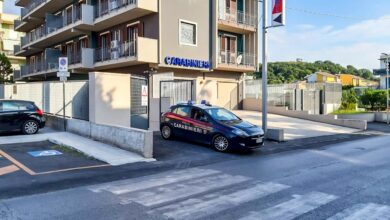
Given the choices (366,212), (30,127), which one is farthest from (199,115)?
(366,212)

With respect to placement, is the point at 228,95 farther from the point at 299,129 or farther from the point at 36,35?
the point at 36,35

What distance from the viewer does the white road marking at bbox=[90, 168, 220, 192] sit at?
7.18 metres

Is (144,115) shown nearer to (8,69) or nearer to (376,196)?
(376,196)

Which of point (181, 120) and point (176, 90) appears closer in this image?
point (181, 120)

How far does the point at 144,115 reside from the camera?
55.1 ft

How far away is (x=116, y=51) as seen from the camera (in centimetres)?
2466

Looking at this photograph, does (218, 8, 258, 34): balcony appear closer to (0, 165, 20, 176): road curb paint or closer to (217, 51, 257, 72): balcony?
(217, 51, 257, 72): balcony

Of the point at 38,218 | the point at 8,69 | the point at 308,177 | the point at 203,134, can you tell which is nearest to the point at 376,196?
the point at 308,177

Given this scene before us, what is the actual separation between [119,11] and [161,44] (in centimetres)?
375

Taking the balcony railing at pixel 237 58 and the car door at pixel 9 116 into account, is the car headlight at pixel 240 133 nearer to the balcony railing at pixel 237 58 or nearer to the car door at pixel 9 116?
the car door at pixel 9 116

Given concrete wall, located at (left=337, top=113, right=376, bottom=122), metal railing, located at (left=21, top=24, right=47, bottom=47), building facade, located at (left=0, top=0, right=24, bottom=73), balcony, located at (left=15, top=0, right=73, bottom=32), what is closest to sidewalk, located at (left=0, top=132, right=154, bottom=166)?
concrete wall, located at (left=337, top=113, right=376, bottom=122)

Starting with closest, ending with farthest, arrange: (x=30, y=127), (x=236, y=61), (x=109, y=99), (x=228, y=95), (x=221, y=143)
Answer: (x=221, y=143), (x=109, y=99), (x=30, y=127), (x=236, y=61), (x=228, y=95)

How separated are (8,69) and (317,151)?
40.1 metres

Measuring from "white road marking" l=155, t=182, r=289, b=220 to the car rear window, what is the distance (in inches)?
424
